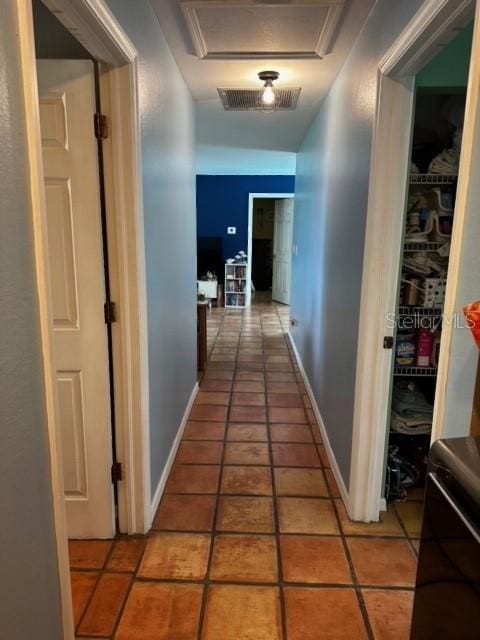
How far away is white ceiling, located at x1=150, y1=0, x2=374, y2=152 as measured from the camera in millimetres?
1906

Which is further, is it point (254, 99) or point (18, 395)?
point (254, 99)

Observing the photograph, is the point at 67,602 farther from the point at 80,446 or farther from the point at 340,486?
the point at 340,486

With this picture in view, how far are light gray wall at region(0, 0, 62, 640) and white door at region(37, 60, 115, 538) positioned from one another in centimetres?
66

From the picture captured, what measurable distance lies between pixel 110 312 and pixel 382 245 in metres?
1.19

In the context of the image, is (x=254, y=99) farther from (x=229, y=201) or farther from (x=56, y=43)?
(x=229, y=201)

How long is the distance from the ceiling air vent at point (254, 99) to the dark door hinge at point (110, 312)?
199cm

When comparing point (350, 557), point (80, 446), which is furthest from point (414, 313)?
point (80, 446)

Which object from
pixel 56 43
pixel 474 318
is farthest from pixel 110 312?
pixel 474 318

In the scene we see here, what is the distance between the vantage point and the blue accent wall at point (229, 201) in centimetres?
788

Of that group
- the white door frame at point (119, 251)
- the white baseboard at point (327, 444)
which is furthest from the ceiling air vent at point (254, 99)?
the white baseboard at point (327, 444)

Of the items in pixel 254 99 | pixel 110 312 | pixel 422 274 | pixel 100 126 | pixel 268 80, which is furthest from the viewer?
pixel 254 99

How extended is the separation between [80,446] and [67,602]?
777mm

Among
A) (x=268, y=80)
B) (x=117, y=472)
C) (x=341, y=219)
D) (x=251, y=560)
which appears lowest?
(x=251, y=560)

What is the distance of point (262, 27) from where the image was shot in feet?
6.72
